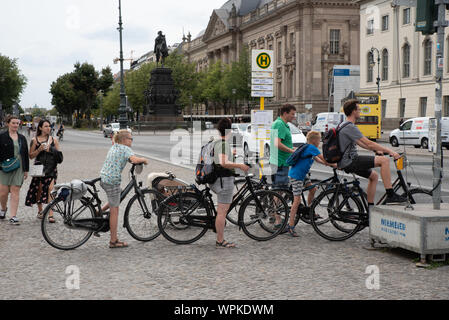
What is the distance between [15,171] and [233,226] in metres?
3.55

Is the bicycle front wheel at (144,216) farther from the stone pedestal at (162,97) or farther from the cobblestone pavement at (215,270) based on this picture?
the stone pedestal at (162,97)

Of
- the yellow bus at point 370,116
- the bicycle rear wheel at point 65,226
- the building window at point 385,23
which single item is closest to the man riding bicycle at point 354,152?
the bicycle rear wheel at point 65,226

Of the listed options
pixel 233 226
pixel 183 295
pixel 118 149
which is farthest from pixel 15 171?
pixel 183 295

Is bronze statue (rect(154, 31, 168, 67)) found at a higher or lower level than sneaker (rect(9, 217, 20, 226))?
higher

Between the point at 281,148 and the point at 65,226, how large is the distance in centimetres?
324

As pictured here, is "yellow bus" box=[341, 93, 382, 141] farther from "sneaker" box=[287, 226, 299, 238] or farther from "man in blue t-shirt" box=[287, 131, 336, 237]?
"sneaker" box=[287, 226, 299, 238]

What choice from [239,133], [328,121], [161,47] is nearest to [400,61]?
[328,121]

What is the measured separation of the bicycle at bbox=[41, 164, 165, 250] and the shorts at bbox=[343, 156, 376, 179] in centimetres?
251

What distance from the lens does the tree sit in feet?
269

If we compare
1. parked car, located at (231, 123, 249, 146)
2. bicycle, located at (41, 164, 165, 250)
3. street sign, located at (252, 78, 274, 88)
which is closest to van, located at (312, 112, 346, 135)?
parked car, located at (231, 123, 249, 146)

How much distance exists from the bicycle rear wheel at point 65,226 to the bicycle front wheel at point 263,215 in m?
2.01

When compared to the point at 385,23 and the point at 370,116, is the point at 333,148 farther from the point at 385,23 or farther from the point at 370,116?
the point at 385,23
